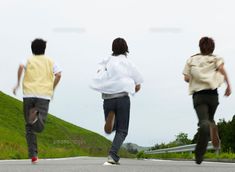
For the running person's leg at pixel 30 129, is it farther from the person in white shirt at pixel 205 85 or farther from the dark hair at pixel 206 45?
the dark hair at pixel 206 45

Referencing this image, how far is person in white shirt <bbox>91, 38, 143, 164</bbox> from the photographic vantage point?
940 cm

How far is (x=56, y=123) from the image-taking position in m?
A: 71.9

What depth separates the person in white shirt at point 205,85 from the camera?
30.4 ft

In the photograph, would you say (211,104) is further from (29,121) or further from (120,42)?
(29,121)

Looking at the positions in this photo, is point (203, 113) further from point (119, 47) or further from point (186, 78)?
point (119, 47)

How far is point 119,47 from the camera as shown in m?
9.55

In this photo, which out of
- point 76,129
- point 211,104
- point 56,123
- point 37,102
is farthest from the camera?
point 76,129

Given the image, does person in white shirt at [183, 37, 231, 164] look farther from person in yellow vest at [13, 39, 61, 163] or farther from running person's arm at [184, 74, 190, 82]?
person in yellow vest at [13, 39, 61, 163]

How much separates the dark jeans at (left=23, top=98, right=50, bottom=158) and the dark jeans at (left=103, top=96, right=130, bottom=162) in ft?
4.41

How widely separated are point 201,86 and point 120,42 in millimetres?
1520

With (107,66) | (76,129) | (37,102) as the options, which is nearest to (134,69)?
(107,66)

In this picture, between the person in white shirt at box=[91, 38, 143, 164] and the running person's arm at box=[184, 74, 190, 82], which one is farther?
the running person's arm at box=[184, 74, 190, 82]

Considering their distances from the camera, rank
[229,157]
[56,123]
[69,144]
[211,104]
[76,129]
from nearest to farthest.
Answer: [211,104], [229,157], [69,144], [56,123], [76,129]

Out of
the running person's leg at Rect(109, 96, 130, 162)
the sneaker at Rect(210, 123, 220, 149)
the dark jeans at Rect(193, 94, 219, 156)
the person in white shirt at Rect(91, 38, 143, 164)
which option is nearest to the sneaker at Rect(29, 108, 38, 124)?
the person in white shirt at Rect(91, 38, 143, 164)
